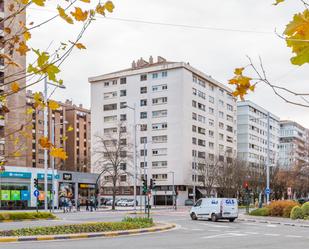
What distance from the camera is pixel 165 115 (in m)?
94.7

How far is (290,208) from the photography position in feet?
131

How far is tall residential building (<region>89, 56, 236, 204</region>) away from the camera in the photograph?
302 feet

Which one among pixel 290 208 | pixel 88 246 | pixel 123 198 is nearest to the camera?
pixel 88 246

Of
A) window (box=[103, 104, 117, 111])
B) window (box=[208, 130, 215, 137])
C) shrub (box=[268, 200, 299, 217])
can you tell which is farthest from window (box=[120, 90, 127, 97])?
shrub (box=[268, 200, 299, 217])

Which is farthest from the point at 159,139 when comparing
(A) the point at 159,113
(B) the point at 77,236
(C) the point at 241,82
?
(C) the point at 241,82

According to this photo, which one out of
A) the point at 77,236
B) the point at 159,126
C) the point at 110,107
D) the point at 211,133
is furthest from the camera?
the point at 211,133

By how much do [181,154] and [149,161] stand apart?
278 inches

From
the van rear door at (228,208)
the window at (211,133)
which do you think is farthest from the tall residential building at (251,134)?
the van rear door at (228,208)

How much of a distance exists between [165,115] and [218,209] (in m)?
59.7

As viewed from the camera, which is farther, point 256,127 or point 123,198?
point 256,127

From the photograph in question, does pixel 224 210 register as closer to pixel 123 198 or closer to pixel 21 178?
pixel 21 178

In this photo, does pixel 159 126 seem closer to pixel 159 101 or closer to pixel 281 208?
pixel 159 101

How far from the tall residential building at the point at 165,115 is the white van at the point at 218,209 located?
50.4m

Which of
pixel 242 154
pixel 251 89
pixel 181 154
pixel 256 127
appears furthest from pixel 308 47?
pixel 256 127
